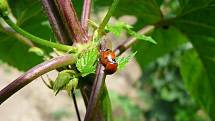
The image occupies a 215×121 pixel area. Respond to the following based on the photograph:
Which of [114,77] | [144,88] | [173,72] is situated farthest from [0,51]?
[114,77]

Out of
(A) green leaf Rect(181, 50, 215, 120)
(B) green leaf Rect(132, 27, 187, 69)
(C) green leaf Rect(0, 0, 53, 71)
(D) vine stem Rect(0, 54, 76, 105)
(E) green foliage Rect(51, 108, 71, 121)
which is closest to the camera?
(D) vine stem Rect(0, 54, 76, 105)

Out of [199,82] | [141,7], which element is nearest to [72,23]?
[141,7]

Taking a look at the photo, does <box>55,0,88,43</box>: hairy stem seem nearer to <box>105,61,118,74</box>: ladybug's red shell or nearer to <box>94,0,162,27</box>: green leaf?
<box>105,61,118,74</box>: ladybug's red shell

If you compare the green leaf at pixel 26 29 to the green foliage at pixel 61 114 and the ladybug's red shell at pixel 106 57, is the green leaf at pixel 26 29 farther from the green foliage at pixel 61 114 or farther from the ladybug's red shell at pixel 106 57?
the green foliage at pixel 61 114

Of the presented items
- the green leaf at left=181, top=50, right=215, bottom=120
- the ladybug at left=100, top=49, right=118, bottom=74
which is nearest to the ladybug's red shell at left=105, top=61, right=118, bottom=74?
the ladybug at left=100, top=49, right=118, bottom=74

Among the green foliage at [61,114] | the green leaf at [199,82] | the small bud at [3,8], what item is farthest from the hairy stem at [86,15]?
the green foliage at [61,114]

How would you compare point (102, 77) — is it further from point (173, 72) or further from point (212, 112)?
point (173, 72)
